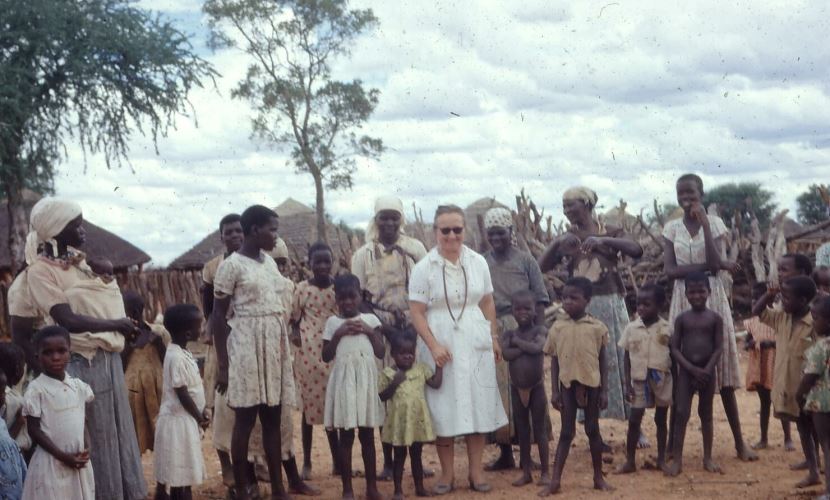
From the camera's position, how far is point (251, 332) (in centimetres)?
611

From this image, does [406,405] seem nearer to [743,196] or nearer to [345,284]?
[345,284]

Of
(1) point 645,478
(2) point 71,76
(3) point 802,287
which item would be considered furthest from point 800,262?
(2) point 71,76

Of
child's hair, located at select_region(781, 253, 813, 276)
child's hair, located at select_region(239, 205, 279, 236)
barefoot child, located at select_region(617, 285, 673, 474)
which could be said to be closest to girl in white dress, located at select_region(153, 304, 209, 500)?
child's hair, located at select_region(239, 205, 279, 236)

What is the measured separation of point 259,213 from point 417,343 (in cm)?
142

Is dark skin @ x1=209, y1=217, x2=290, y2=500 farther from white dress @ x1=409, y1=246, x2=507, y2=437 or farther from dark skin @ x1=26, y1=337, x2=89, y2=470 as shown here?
dark skin @ x1=26, y1=337, x2=89, y2=470

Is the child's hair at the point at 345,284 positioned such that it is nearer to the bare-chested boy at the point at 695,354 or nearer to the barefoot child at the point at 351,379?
the barefoot child at the point at 351,379

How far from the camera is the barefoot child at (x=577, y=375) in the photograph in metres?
6.46

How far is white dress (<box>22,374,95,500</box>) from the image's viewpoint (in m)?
4.88

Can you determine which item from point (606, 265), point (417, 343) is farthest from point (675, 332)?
point (417, 343)

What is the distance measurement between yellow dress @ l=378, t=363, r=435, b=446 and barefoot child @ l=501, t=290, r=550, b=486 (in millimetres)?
684

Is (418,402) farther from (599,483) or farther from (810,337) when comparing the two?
(810,337)

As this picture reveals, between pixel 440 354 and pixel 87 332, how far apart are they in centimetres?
226

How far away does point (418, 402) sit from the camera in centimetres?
639

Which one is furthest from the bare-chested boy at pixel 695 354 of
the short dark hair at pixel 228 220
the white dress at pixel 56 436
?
the white dress at pixel 56 436
